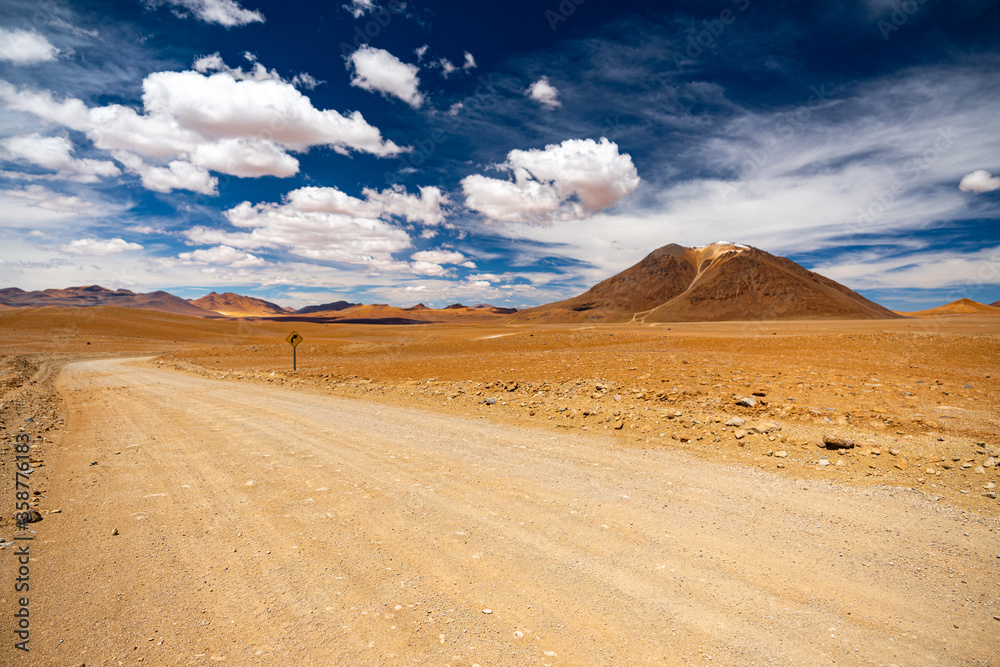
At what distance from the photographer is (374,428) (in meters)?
11.2

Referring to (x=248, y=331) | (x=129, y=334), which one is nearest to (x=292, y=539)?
(x=129, y=334)

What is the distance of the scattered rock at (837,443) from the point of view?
8203 mm

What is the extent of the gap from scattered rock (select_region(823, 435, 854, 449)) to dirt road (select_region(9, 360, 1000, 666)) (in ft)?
5.22

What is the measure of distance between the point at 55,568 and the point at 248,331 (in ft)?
388

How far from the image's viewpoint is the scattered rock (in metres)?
8.20

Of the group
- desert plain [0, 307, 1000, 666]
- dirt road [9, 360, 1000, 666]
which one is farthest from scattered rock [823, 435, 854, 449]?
dirt road [9, 360, 1000, 666]

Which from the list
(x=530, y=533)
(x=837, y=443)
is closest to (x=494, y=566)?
(x=530, y=533)

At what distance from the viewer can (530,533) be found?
5262 mm

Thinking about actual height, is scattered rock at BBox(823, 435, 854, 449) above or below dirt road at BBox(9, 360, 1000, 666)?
above

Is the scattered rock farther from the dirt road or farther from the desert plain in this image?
the dirt road

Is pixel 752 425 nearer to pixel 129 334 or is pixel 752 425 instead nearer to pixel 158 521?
pixel 158 521

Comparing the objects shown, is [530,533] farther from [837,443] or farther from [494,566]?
[837,443]

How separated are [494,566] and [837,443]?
7518 millimetres

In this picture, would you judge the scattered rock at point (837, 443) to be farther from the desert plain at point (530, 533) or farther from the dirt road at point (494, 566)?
the dirt road at point (494, 566)
